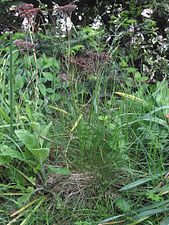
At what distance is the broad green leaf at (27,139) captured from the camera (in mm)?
2272

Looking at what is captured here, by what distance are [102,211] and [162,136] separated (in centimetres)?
51

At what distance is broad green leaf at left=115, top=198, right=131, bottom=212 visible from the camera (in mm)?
2146

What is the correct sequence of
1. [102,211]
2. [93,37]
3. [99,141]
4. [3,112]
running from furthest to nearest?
1. [93,37]
2. [3,112]
3. [99,141]
4. [102,211]

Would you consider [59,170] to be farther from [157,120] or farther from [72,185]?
[157,120]

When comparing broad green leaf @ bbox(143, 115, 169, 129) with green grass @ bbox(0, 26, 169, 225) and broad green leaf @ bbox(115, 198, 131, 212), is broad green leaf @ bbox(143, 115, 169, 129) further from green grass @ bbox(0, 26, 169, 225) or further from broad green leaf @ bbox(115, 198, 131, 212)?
broad green leaf @ bbox(115, 198, 131, 212)

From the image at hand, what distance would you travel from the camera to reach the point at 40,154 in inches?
88.5

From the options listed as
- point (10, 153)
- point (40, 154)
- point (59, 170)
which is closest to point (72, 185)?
point (59, 170)

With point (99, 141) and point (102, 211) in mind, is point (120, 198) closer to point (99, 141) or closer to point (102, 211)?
point (102, 211)

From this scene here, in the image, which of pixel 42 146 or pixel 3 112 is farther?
pixel 3 112

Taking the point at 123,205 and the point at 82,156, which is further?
the point at 82,156

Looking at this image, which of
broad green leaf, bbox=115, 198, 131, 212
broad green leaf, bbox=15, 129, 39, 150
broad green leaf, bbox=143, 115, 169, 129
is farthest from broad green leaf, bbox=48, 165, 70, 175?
broad green leaf, bbox=143, 115, 169, 129

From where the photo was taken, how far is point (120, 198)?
87.2 inches

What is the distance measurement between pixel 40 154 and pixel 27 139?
100mm

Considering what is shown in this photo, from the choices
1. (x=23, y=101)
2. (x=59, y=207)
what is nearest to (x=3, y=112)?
(x=23, y=101)
